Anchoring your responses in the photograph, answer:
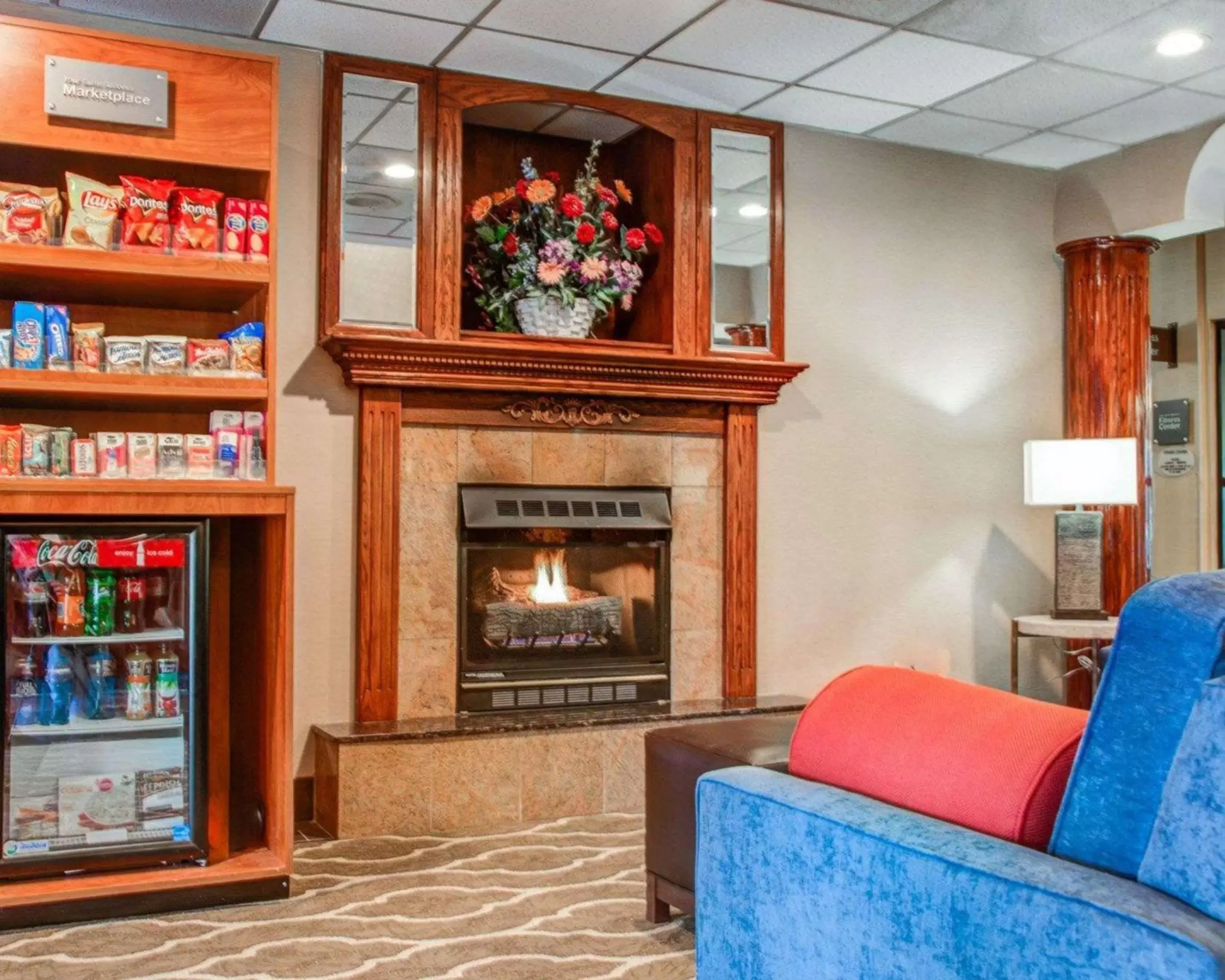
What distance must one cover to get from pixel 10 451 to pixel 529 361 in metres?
1.81

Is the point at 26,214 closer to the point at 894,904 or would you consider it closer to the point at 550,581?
the point at 550,581

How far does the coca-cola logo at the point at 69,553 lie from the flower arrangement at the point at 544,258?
1.90m

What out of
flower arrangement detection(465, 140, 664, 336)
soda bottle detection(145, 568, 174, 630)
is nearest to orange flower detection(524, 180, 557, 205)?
flower arrangement detection(465, 140, 664, 336)

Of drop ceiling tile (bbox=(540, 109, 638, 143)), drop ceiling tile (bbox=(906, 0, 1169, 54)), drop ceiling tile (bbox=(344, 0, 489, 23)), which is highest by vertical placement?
drop ceiling tile (bbox=(906, 0, 1169, 54))

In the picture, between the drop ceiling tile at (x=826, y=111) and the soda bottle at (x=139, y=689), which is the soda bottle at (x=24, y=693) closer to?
the soda bottle at (x=139, y=689)

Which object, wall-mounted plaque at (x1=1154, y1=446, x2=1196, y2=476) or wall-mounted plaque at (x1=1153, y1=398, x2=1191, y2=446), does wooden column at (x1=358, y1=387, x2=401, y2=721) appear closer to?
wall-mounted plaque at (x1=1153, y1=398, x2=1191, y2=446)

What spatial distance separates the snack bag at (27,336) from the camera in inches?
131

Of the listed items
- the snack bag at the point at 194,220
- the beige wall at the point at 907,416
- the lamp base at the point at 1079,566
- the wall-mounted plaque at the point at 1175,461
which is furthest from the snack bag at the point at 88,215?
the wall-mounted plaque at the point at 1175,461

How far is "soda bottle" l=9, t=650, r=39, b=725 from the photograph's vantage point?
126 inches

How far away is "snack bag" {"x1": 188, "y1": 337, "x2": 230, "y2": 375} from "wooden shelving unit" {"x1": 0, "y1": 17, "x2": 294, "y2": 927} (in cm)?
4

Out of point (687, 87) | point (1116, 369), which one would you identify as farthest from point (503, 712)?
point (1116, 369)

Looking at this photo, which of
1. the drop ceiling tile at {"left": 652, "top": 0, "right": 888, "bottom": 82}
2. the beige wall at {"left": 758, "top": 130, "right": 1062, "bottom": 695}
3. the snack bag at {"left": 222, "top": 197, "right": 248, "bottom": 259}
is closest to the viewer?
the snack bag at {"left": 222, "top": 197, "right": 248, "bottom": 259}

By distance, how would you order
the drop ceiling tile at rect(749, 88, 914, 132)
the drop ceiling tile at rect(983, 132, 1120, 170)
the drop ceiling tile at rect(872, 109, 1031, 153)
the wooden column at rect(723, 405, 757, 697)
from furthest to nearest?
1. the drop ceiling tile at rect(983, 132, 1120, 170)
2. the drop ceiling tile at rect(872, 109, 1031, 153)
3. the wooden column at rect(723, 405, 757, 697)
4. the drop ceiling tile at rect(749, 88, 914, 132)

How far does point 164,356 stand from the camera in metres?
3.44
